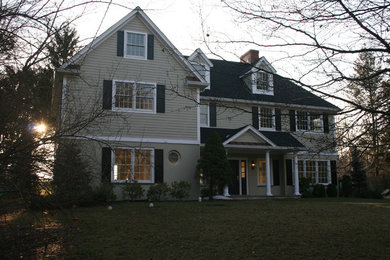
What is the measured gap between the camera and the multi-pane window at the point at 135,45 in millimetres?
16109

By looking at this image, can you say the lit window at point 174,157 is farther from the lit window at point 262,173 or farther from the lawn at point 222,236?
the lawn at point 222,236

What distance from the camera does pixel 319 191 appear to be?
19.5 metres

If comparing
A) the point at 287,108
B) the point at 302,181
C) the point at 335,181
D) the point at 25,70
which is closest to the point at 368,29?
the point at 287,108

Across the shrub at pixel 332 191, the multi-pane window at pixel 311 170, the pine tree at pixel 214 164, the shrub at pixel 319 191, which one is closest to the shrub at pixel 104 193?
the pine tree at pixel 214 164

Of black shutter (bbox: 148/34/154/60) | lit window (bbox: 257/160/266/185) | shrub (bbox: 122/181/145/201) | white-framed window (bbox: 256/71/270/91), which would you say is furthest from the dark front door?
white-framed window (bbox: 256/71/270/91)

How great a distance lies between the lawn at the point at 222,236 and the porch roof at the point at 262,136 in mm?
7397

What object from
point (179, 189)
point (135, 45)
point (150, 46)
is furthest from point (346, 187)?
point (135, 45)

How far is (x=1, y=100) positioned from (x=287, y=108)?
13.8 ft

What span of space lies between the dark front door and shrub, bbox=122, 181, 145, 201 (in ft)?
19.4

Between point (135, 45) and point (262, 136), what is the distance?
291 inches

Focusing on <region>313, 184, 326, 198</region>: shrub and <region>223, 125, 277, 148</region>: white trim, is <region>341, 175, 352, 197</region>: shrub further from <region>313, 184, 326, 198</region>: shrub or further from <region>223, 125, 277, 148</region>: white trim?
<region>223, 125, 277, 148</region>: white trim

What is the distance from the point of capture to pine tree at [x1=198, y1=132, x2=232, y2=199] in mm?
15461

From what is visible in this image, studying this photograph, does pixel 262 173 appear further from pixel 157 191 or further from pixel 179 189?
pixel 157 191

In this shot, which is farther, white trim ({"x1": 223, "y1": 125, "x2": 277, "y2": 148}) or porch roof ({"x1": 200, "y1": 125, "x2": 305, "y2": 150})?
porch roof ({"x1": 200, "y1": 125, "x2": 305, "y2": 150})
